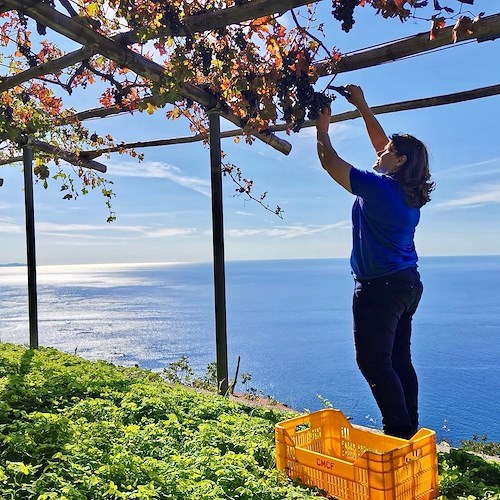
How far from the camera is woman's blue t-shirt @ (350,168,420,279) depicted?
2227 mm

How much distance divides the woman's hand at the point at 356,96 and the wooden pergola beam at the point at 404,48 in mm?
334

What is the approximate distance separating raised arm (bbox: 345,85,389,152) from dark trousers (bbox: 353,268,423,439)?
72cm

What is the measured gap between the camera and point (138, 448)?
2.27 m

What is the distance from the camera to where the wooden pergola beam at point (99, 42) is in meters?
2.86

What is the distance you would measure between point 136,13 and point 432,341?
24385 millimetres

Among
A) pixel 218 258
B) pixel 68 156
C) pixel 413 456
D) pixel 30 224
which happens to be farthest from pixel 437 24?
pixel 30 224

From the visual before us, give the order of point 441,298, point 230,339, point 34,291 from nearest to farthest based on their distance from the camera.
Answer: point 34,291
point 230,339
point 441,298

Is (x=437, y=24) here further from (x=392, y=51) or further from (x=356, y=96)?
(x=392, y=51)

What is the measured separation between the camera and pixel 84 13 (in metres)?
3.05

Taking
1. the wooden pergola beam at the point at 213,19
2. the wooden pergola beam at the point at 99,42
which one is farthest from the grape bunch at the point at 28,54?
the wooden pergola beam at the point at 99,42

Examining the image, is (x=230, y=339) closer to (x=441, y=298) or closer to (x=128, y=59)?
(x=441, y=298)

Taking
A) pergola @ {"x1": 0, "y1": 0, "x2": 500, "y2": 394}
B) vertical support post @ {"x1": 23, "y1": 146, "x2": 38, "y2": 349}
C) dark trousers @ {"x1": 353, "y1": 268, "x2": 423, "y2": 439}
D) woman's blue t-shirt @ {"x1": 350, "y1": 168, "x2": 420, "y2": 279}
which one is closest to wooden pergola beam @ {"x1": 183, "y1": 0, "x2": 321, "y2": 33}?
pergola @ {"x1": 0, "y1": 0, "x2": 500, "y2": 394}

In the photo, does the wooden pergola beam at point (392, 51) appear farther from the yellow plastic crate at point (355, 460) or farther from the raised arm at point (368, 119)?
the yellow plastic crate at point (355, 460)

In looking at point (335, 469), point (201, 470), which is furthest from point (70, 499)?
point (335, 469)
